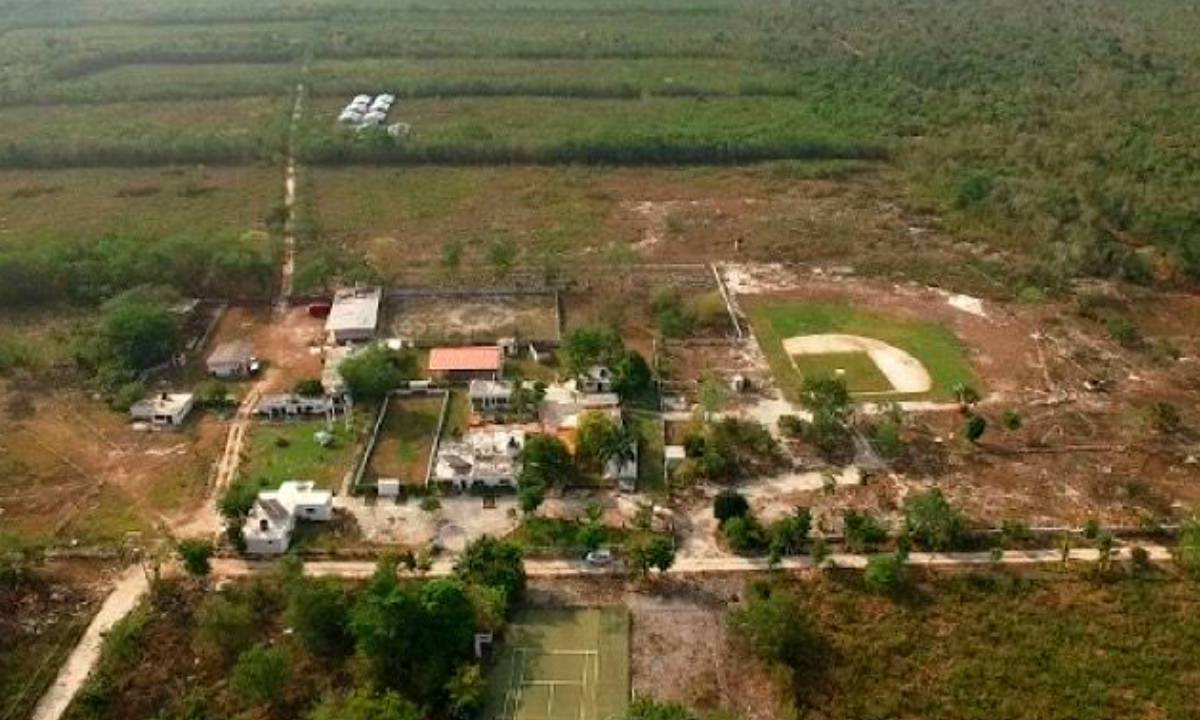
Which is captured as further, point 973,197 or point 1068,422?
point 973,197

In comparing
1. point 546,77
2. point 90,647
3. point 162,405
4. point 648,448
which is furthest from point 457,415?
point 546,77

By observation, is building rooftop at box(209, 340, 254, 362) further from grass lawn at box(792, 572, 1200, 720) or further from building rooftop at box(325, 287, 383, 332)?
grass lawn at box(792, 572, 1200, 720)

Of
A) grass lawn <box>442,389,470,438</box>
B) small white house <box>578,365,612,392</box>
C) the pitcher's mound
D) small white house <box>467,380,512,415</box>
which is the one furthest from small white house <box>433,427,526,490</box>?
the pitcher's mound

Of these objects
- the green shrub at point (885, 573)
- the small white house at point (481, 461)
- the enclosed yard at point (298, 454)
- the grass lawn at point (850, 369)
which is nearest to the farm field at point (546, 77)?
the grass lawn at point (850, 369)

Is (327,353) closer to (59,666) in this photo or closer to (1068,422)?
(59,666)

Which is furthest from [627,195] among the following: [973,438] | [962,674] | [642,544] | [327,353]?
[962,674]

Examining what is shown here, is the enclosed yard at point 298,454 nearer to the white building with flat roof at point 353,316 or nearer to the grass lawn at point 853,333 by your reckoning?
the white building with flat roof at point 353,316
